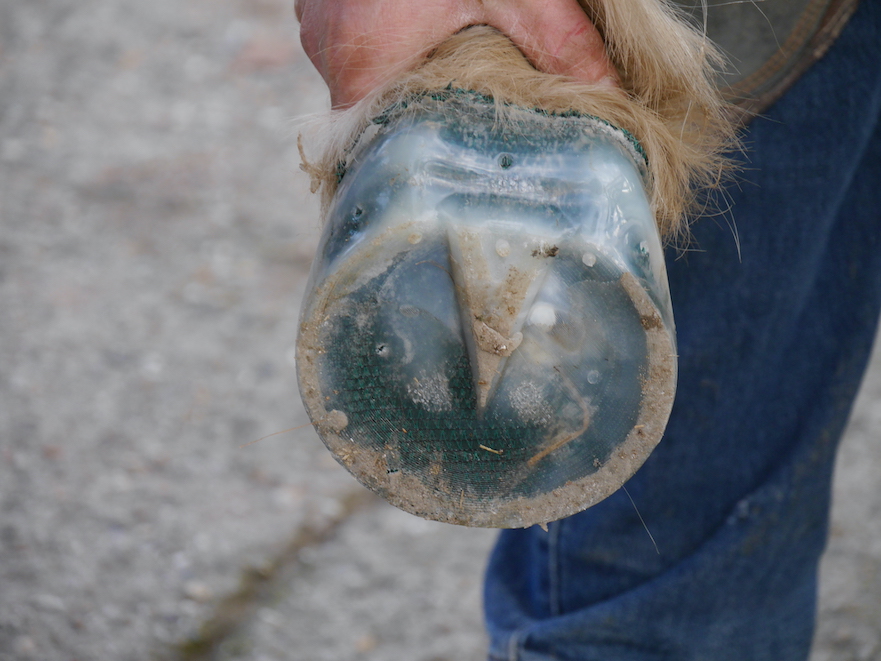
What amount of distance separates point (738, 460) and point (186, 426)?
97 centimetres

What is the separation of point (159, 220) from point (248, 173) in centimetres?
24

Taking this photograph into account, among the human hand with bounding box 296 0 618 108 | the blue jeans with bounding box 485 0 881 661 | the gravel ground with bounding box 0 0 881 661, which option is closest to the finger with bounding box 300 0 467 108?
the human hand with bounding box 296 0 618 108

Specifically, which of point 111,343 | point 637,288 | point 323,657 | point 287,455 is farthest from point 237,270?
point 637,288

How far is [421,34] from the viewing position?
43 cm

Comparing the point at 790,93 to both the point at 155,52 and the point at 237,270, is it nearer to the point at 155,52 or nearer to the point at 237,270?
the point at 237,270

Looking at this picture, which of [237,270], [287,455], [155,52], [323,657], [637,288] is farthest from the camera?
[155,52]

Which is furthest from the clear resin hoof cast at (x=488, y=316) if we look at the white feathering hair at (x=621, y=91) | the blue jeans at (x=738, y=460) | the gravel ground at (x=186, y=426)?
the gravel ground at (x=186, y=426)

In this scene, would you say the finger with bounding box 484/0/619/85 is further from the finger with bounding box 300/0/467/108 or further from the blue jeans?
the blue jeans

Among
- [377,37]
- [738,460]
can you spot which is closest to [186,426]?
[738,460]

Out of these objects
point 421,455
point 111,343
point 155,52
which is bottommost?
point 111,343

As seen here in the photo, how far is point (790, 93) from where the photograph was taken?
66cm

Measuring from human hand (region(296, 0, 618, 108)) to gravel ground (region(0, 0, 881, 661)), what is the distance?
0.52 m

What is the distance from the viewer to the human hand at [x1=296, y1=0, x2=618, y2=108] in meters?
0.42

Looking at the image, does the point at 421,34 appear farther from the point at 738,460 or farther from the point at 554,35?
the point at 738,460
